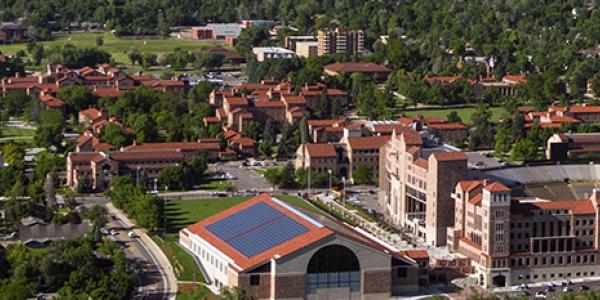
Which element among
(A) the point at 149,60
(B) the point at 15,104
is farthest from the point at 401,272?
(A) the point at 149,60

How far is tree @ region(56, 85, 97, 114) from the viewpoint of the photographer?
55.2 meters

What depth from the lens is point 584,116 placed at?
5328 centimetres

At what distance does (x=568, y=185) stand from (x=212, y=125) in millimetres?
15740

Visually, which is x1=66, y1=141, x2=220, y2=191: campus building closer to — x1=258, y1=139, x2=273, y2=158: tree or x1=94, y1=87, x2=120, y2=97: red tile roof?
x1=258, y1=139, x2=273, y2=158: tree

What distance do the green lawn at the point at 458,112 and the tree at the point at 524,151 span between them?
7175 millimetres

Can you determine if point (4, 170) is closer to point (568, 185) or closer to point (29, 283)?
point (29, 283)

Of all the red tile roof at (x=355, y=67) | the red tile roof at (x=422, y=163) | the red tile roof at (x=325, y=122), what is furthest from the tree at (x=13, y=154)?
the red tile roof at (x=355, y=67)

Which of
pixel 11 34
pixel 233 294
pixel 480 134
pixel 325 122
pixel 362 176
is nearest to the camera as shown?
pixel 233 294

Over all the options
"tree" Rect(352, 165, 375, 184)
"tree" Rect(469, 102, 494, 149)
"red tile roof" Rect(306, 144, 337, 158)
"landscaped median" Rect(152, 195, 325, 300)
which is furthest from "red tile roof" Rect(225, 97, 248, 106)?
"landscaped median" Rect(152, 195, 325, 300)

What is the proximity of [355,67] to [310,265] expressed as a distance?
1367 inches

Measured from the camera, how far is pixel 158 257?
33688mm

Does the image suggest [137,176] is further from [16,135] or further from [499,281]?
[499,281]

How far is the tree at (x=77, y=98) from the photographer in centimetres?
5519

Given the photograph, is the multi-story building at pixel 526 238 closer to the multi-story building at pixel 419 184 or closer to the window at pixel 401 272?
the multi-story building at pixel 419 184
